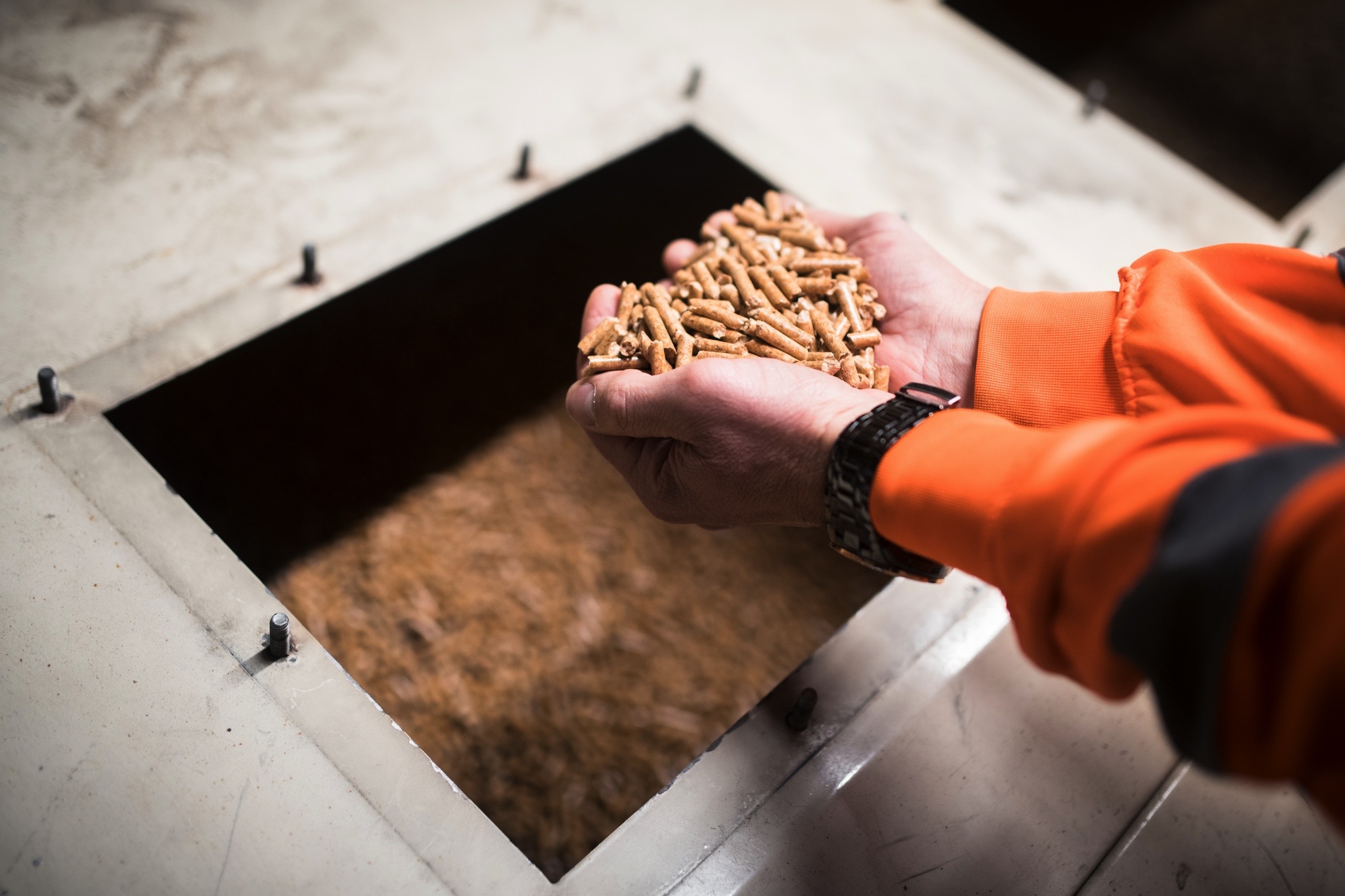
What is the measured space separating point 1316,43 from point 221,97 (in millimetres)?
4423

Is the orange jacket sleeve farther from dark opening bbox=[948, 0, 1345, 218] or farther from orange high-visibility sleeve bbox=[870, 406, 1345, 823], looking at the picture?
dark opening bbox=[948, 0, 1345, 218]

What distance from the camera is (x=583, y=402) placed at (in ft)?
4.05

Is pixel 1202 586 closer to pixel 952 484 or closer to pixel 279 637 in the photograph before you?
pixel 952 484

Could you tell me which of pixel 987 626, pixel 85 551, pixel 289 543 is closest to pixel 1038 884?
pixel 987 626

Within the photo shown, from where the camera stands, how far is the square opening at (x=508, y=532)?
1.68 m

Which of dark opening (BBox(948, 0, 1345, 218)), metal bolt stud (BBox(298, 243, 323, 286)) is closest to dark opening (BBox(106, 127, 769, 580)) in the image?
metal bolt stud (BBox(298, 243, 323, 286))

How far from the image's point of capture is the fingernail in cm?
123

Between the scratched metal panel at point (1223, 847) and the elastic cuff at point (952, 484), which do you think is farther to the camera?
the scratched metal panel at point (1223, 847)

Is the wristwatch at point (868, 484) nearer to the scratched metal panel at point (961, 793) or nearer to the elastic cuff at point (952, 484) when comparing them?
the elastic cuff at point (952, 484)

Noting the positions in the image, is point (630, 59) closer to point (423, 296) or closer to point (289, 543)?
point (423, 296)

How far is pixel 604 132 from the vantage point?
1.81m

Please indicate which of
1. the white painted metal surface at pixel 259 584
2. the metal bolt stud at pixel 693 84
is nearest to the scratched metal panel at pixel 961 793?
the white painted metal surface at pixel 259 584

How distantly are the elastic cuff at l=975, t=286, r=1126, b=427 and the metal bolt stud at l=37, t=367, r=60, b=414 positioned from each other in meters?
1.26

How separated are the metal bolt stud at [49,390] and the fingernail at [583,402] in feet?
2.23
